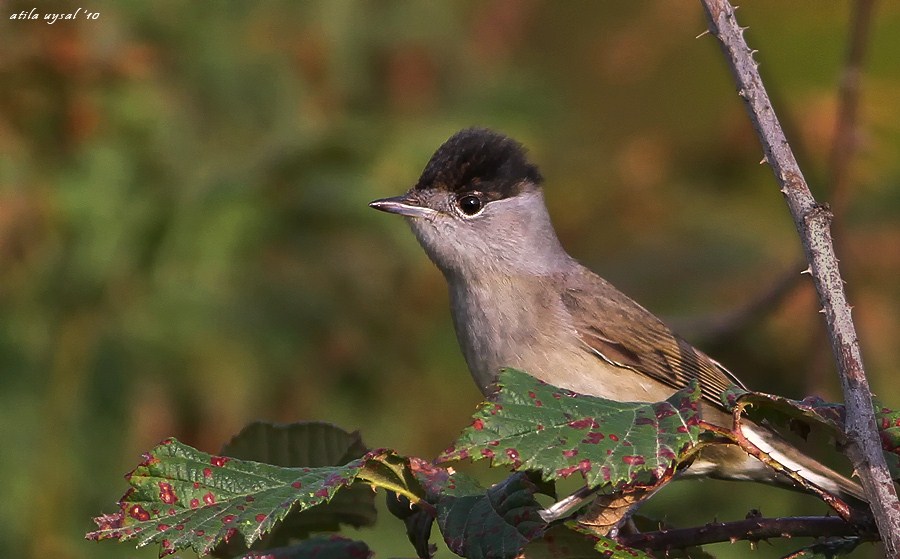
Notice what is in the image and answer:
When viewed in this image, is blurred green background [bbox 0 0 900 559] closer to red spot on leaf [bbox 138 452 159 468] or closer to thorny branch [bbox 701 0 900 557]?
thorny branch [bbox 701 0 900 557]

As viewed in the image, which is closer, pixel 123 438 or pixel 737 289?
pixel 123 438

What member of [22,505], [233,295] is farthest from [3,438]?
[233,295]

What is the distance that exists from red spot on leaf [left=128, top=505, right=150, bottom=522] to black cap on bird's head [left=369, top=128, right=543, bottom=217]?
2.14 metres

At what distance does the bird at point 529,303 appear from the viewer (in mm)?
3637

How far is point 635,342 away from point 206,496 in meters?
2.35

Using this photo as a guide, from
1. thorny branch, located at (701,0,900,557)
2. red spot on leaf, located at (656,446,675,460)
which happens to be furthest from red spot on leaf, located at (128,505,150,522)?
thorny branch, located at (701,0,900,557)

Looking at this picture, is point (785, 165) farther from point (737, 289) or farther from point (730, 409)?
point (737, 289)

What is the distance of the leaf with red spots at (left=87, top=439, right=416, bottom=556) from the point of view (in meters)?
1.80

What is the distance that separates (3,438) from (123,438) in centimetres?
44

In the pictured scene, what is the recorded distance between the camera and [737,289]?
17.2 feet

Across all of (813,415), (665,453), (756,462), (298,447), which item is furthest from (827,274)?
(756,462)

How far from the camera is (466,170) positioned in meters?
4.12

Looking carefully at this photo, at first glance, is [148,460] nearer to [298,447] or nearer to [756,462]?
[298,447]

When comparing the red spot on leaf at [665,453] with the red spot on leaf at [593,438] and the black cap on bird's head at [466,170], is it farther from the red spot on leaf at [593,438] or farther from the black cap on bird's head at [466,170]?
the black cap on bird's head at [466,170]
